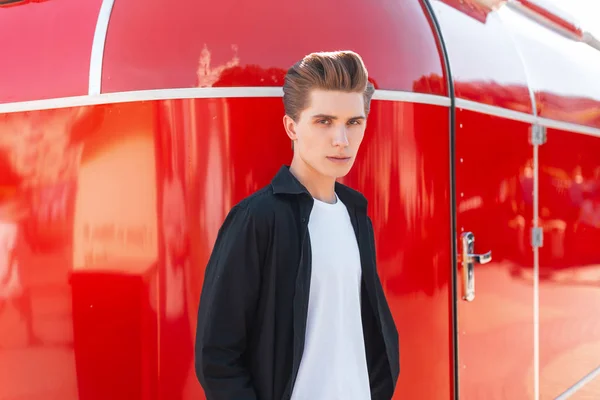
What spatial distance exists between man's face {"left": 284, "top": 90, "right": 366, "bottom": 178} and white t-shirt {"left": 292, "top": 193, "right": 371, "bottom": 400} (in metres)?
0.11

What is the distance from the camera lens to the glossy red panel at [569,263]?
3625 millimetres

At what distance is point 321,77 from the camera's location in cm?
175

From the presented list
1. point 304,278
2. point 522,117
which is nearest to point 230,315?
point 304,278

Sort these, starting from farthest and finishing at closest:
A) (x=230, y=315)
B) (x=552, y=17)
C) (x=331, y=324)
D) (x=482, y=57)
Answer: (x=552, y=17) < (x=482, y=57) < (x=331, y=324) < (x=230, y=315)

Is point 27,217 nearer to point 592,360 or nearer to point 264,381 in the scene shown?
point 264,381

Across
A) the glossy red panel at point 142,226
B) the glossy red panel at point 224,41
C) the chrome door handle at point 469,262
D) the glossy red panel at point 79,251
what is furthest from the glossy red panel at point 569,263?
the glossy red panel at point 79,251

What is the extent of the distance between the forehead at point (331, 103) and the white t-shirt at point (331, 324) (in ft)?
0.77

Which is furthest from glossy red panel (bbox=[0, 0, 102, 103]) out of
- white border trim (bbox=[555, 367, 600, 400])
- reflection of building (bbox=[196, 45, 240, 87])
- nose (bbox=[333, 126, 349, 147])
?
white border trim (bbox=[555, 367, 600, 400])

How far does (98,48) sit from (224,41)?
1.46 feet

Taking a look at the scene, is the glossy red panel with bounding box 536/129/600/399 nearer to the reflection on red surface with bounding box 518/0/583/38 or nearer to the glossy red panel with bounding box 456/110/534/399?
the glossy red panel with bounding box 456/110/534/399

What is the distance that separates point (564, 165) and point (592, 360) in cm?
131

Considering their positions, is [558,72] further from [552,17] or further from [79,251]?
[79,251]

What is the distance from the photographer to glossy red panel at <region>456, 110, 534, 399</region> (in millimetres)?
2852

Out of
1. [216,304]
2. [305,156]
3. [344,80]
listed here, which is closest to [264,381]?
[216,304]
